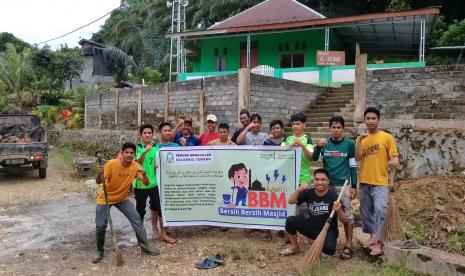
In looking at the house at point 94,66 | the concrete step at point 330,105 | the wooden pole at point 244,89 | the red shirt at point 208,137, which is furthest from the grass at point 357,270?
the house at point 94,66

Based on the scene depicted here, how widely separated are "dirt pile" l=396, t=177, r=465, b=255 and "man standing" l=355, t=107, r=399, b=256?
2.55 feet

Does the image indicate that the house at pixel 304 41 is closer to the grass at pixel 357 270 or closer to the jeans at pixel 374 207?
the jeans at pixel 374 207

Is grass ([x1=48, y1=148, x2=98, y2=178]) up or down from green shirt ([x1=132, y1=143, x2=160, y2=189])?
down

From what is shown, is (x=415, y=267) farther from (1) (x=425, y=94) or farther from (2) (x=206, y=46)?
(2) (x=206, y=46)

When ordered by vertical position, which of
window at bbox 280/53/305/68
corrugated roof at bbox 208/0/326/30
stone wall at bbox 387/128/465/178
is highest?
corrugated roof at bbox 208/0/326/30

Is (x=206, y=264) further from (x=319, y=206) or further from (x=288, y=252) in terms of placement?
(x=319, y=206)

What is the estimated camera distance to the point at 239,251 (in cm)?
498

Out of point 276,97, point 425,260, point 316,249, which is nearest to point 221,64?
point 276,97

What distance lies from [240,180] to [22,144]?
8051 millimetres

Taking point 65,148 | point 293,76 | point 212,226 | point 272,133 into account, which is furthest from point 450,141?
point 65,148

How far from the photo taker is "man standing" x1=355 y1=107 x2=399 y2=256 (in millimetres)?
4500

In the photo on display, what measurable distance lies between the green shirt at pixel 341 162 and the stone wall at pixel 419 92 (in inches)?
169

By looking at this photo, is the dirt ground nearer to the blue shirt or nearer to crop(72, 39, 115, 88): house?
the blue shirt

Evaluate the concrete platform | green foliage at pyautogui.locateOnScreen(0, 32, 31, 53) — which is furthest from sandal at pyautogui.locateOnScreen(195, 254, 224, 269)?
green foliage at pyautogui.locateOnScreen(0, 32, 31, 53)
